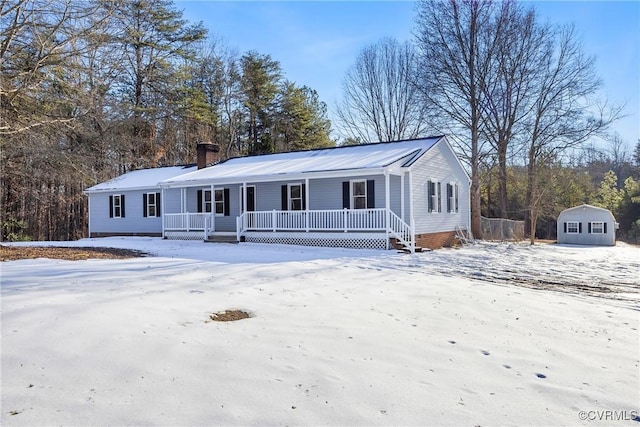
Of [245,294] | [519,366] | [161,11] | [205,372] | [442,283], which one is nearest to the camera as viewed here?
[205,372]

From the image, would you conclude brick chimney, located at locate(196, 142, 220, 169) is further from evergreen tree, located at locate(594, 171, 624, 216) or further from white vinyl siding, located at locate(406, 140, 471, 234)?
evergreen tree, located at locate(594, 171, 624, 216)

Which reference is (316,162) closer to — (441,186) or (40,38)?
(441,186)

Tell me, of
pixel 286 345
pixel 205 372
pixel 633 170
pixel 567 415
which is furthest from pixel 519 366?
pixel 633 170

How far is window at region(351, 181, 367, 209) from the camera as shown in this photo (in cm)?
1705

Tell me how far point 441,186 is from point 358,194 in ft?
14.3

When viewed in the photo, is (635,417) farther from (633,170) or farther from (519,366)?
(633,170)

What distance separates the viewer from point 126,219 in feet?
78.9

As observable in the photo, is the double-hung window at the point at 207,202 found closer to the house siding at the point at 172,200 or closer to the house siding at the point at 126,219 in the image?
the house siding at the point at 172,200

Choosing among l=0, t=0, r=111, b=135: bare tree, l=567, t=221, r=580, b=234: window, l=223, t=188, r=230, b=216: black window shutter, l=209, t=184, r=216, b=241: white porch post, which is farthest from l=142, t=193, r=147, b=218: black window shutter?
l=567, t=221, r=580, b=234: window

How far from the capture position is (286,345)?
4449 millimetres

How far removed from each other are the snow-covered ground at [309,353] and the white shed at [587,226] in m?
18.6

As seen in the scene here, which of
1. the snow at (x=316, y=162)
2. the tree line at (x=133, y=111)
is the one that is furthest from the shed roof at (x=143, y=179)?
the snow at (x=316, y=162)

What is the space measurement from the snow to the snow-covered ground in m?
9.11

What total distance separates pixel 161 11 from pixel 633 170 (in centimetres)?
4995
